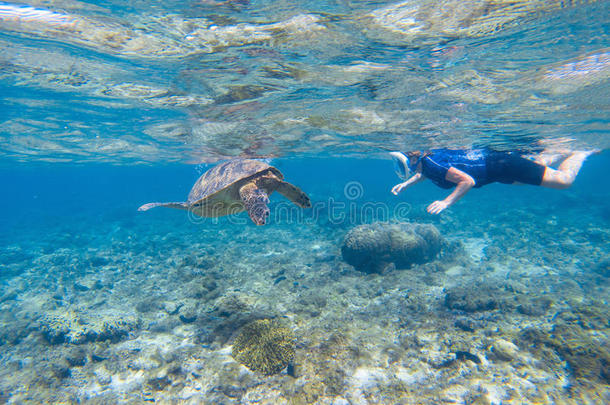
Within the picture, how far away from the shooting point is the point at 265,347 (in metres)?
5.79

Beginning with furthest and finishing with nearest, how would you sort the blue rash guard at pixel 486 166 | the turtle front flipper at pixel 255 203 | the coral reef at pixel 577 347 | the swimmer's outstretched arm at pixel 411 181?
the swimmer's outstretched arm at pixel 411 181 < the blue rash guard at pixel 486 166 < the coral reef at pixel 577 347 < the turtle front flipper at pixel 255 203

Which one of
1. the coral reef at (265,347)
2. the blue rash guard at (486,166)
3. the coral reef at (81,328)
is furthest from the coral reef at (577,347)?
the coral reef at (81,328)

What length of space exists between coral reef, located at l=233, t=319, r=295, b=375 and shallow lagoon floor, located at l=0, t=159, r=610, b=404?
205 millimetres

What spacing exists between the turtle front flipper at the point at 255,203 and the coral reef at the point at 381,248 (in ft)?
21.0

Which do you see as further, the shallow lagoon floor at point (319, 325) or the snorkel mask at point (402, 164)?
the snorkel mask at point (402, 164)

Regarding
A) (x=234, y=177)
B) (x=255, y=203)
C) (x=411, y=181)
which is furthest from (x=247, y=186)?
(x=411, y=181)

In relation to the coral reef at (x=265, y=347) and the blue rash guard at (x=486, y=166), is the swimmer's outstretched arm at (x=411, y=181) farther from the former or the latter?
the coral reef at (x=265, y=347)

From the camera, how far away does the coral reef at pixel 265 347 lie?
548cm

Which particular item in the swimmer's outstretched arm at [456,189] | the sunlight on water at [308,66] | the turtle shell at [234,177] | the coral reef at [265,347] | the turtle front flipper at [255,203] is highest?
the sunlight on water at [308,66]

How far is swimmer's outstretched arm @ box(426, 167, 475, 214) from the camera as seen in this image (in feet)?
19.9

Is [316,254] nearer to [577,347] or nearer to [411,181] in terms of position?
[411,181]

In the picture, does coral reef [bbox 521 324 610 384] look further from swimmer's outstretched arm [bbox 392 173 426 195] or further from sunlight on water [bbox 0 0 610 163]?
sunlight on water [bbox 0 0 610 163]

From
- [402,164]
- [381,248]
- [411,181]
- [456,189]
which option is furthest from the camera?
[381,248]

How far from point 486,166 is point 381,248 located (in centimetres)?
492
